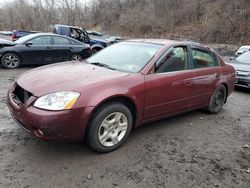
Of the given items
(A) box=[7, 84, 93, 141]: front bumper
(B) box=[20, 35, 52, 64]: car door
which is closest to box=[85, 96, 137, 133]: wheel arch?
(A) box=[7, 84, 93, 141]: front bumper

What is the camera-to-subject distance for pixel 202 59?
17.1 ft

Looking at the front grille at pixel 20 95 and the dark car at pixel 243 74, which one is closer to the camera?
the front grille at pixel 20 95

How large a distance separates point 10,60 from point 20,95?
6502mm

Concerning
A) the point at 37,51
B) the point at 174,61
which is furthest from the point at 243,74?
the point at 37,51

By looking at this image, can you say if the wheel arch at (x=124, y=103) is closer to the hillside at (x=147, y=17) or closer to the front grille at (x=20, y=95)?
the front grille at (x=20, y=95)

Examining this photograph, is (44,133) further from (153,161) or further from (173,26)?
(173,26)

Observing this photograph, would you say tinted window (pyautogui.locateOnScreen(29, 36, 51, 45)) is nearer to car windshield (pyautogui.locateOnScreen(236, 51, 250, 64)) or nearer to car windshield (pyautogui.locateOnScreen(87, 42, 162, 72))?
car windshield (pyautogui.locateOnScreen(87, 42, 162, 72))

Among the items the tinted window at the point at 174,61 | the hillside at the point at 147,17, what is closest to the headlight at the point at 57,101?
the tinted window at the point at 174,61

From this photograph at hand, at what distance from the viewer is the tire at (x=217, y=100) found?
552 centimetres

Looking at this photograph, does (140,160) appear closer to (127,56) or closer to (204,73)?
(127,56)

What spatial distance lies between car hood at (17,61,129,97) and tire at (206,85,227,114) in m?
2.48

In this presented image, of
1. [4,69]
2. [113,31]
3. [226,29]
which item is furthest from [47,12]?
[4,69]

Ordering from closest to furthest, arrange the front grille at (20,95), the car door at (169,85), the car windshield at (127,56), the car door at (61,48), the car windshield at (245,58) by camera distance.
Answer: the front grille at (20,95) → the car door at (169,85) → the car windshield at (127,56) → the car windshield at (245,58) → the car door at (61,48)

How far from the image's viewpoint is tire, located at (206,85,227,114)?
5516mm
